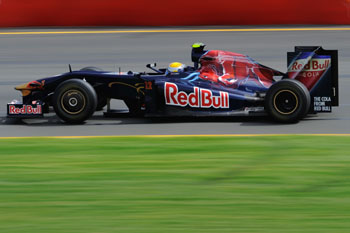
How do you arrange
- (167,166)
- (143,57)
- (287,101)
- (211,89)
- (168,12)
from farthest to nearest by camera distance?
(168,12) → (143,57) → (211,89) → (287,101) → (167,166)

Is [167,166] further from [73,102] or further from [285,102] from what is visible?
[73,102]

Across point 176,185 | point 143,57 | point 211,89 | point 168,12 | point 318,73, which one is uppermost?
point 168,12

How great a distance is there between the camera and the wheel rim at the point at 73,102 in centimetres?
1112

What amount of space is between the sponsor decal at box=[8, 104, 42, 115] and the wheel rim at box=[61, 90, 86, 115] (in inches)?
14.9

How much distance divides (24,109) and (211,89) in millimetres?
2530

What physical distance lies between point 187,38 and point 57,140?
25.8 ft

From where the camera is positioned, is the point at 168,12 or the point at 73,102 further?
the point at 168,12

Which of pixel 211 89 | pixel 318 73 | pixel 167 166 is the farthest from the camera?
pixel 318 73

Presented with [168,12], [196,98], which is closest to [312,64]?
[196,98]

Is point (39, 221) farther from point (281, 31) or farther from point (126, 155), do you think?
point (281, 31)

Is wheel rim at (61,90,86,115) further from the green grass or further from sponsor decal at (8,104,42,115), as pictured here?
the green grass

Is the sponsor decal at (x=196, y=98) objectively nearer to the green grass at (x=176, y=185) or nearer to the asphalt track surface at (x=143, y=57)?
the asphalt track surface at (x=143, y=57)

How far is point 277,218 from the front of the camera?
22.5 feet

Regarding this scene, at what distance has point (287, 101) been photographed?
10867 millimetres
